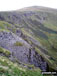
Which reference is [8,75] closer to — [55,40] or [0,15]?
[0,15]

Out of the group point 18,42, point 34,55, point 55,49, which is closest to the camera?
point 18,42

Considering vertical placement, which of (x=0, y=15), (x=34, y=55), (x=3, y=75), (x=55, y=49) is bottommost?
(x=55, y=49)

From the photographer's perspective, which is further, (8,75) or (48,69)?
(48,69)

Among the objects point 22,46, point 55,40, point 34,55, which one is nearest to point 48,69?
point 34,55

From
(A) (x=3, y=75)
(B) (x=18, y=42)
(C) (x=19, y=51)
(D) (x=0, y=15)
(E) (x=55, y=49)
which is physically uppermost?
(D) (x=0, y=15)

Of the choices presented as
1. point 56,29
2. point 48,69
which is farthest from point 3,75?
point 56,29

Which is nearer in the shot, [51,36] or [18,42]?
[18,42]

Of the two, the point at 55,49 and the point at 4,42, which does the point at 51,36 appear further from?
the point at 4,42

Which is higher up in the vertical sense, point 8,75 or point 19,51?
point 8,75

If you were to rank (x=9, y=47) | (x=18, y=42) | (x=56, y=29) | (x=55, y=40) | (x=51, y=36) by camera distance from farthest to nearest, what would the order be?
(x=56, y=29) < (x=51, y=36) < (x=55, y=40) < (x=18, y=42) < (x=9, y=47)
